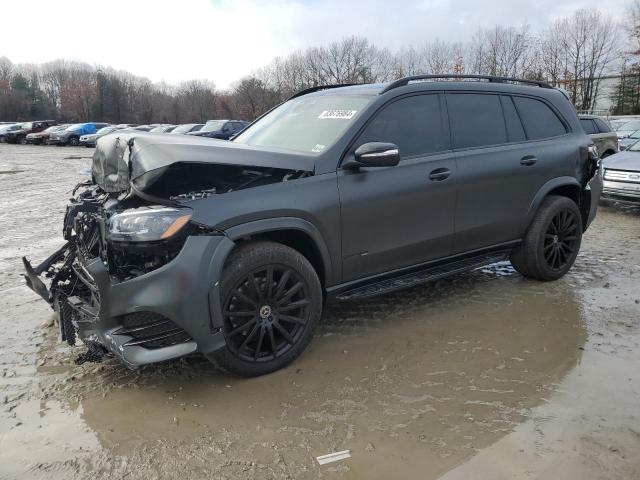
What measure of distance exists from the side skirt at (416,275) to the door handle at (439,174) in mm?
674

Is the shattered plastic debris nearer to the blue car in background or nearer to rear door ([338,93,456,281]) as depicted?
rear door ([338,93,456,281])

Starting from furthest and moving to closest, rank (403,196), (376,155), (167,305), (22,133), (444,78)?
1. (22,133)
2. (444,78)
3. (403,196)
4. (376,155)
5. (167,305)

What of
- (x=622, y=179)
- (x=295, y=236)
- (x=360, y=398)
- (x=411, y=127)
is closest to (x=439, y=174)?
(x=411, y=127)

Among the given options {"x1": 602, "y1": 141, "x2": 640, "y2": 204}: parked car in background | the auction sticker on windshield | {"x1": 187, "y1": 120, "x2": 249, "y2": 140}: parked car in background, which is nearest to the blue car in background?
{"x1": 187, "y1": 120, "x2": 249, "y2": 140}: parked car in background

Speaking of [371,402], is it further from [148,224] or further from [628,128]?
[628,128]

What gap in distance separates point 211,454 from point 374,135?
2.37 m

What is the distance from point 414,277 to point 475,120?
1.49 meters

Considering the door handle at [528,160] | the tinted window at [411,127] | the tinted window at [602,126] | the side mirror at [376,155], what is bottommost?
the door handle at [528,160]

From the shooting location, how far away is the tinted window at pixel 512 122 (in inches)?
184

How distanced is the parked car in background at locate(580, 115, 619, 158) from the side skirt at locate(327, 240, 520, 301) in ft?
29.6

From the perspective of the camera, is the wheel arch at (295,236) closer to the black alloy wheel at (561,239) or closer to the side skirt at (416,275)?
the side skirt at (416,275)

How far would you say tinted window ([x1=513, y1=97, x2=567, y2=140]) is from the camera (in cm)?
482

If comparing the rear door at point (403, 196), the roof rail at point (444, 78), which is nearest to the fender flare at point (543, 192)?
the roof rail at point (444, 78)

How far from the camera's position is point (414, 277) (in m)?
4.04
